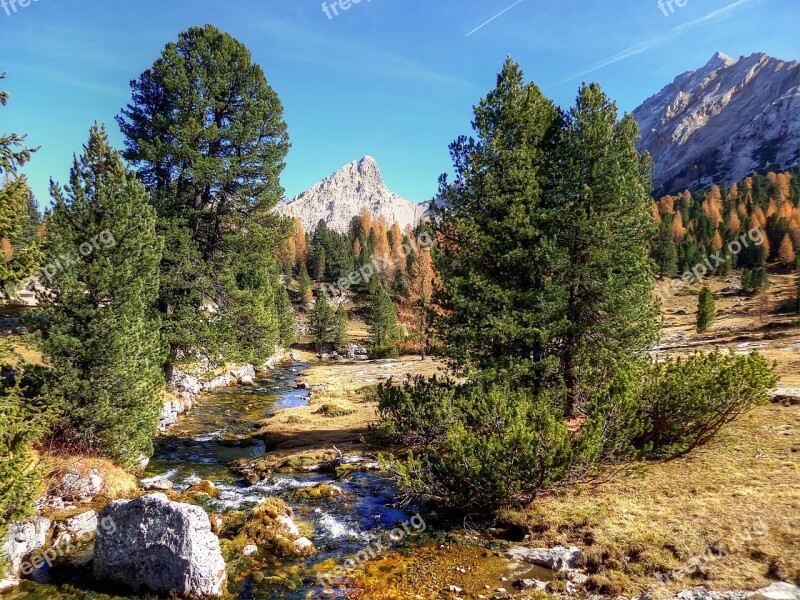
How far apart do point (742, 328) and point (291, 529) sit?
72.3m

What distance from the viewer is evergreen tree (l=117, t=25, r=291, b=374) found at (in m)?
26.3

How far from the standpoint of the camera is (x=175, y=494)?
16000mm

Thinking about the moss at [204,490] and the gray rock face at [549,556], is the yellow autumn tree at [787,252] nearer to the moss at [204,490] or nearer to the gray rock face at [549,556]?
the gray rock face at [549,556]

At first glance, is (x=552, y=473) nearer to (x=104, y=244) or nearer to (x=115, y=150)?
(x=104, y=244)

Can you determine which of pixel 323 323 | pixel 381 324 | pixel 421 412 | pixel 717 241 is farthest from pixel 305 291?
pixel 717 241

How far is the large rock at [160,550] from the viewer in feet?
33.1

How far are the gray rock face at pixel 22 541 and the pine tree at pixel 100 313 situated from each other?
14.7 feet

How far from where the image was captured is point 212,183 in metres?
28.1

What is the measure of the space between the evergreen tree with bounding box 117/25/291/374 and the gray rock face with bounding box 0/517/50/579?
47.8 ft

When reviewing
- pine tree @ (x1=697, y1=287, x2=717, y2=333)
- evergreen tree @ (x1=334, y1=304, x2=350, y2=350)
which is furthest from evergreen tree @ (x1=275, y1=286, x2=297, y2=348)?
pine tree @ (x1=697, y1=287, x2=717, y2=333)

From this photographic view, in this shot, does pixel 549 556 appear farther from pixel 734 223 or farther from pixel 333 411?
pixel 734 223

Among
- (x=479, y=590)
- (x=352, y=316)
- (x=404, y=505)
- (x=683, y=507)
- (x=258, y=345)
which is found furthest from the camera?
(x=352, y=316)

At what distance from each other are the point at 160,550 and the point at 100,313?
9.54m

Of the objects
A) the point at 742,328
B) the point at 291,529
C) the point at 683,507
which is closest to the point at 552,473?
the point at 683,507
